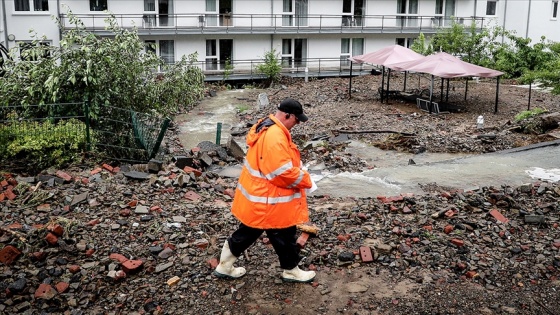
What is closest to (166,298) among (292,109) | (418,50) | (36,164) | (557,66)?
(292,109)

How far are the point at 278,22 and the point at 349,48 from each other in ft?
15.8

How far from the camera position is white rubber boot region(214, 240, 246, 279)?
550 cm

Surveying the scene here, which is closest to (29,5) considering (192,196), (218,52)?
(218,52)

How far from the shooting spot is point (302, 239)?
21.0 ft

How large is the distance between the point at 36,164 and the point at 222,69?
21.5 meters

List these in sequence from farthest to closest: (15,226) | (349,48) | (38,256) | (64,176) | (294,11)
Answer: (349,48), (294,11), (64,176), (15,226), (38,256)

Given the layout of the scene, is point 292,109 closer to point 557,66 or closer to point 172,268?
point 172,268

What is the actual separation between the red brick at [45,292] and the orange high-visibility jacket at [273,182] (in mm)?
1962

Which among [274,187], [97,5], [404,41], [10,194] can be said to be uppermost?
[97,5]

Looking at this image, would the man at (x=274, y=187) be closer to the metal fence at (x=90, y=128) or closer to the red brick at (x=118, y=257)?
the red brick at (x=118, y=257)

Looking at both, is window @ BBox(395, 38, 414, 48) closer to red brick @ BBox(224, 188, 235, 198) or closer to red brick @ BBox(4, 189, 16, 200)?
red brick @ BBox(224, 188, 235, 198)

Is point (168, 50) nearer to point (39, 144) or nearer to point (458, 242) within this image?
point (39, 144)

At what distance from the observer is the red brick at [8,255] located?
5.93 metres

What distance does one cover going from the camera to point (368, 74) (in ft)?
102
